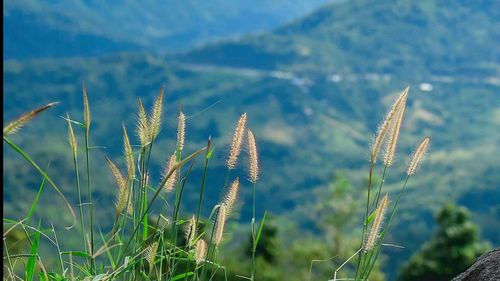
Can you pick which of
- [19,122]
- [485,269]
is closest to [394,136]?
[485,269]

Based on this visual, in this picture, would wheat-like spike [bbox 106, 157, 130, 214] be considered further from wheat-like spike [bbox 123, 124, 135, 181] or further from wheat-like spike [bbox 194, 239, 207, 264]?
wheat-like spike [bbox 194, 239, 207, 264]

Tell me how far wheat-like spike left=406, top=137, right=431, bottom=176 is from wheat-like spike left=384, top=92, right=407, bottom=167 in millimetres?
96

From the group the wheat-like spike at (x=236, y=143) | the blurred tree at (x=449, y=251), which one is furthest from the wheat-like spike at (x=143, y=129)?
the blurred tree at (x=449, y=251)

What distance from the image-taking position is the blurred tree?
170 ft

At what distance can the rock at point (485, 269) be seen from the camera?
11.7 ft

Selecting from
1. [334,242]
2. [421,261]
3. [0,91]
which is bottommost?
[334,242]

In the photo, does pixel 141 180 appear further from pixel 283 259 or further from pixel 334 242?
pixel 334 242

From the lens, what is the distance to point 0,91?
2223 millimetres

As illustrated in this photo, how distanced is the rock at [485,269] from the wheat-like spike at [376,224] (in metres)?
0.59

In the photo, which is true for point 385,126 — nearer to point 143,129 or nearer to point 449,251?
point 143,129

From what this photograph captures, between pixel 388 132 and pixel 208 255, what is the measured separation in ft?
2.93

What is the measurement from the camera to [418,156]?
10.9 feet

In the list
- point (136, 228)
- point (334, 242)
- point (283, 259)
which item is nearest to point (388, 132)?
point (136, 228)

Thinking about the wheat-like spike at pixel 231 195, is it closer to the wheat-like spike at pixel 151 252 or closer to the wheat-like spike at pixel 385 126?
the wheat-like spike at pixel 151 252
